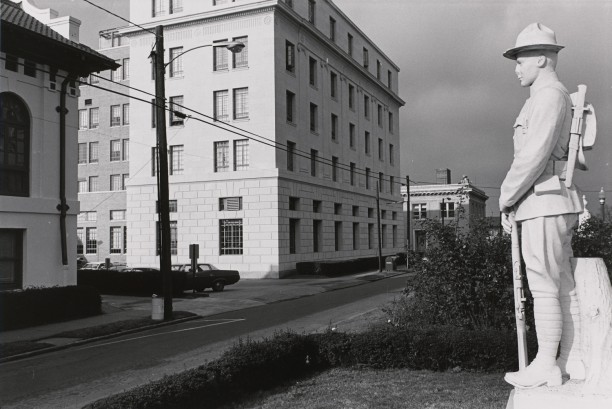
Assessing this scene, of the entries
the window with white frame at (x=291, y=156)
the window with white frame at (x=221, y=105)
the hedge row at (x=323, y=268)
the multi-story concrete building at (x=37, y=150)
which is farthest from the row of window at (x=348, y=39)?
the multi-story concrete building at (x=37, y=150)

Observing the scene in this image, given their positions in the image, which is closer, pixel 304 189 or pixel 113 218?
pixel 304 189

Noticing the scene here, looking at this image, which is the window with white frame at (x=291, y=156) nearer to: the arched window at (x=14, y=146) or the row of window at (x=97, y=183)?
the arched window at (x=14, y=146)

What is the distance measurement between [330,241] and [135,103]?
61.5ft

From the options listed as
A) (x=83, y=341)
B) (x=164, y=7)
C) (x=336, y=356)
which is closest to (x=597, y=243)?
(x=336, y=356)

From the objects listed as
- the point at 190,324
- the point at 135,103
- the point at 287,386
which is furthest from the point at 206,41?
the point at 287,386

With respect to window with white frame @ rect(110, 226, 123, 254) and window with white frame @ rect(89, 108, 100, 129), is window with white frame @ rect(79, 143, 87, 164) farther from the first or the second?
window with white frame @ rect(110, 226, 123, 254)

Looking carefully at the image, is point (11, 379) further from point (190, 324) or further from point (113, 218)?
point (113, 218)

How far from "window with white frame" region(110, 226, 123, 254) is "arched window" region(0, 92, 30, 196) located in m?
42.1

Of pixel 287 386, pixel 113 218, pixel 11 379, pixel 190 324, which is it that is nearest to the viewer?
pixel 287 386

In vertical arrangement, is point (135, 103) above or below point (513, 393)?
above

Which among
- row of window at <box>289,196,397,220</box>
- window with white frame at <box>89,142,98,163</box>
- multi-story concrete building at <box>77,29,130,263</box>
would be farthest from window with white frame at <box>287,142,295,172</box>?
window with white frame at <box>89,142,98,163</box>

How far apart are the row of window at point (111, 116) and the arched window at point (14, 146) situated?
44.2m

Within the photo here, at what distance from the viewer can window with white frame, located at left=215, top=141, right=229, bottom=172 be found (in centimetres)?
3947

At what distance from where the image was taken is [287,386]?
8398mm
